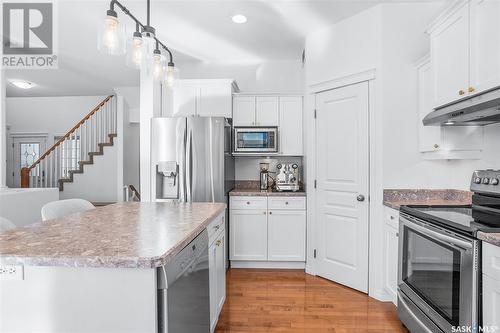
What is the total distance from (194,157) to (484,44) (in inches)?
110

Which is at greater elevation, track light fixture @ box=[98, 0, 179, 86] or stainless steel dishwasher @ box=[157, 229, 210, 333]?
track light fixture @ box=[98, 0, 179, 86]

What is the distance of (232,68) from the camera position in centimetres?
453

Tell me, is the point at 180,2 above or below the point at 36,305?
above

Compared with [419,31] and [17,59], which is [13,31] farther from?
[419,31]

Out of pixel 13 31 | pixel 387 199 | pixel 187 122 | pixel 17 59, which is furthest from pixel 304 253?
pixel 17 59

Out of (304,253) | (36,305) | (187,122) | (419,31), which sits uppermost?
(419,31)

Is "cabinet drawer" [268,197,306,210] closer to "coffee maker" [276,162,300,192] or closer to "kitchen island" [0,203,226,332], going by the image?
"coffee maker" [276,162,300,192]

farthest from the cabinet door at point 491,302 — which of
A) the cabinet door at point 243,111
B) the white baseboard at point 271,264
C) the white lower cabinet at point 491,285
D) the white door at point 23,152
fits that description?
the white door at point 23,152

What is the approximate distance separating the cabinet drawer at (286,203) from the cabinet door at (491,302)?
85.7 inches

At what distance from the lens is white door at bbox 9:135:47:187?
24.6 feet

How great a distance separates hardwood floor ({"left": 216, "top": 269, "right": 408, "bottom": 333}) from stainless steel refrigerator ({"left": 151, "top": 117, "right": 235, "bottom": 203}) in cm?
108

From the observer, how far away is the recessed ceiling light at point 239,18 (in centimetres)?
317

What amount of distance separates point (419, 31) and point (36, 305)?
352 centimetres

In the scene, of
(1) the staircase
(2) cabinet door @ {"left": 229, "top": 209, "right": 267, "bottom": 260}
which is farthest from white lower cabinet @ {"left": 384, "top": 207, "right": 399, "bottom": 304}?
(1) the staircase
